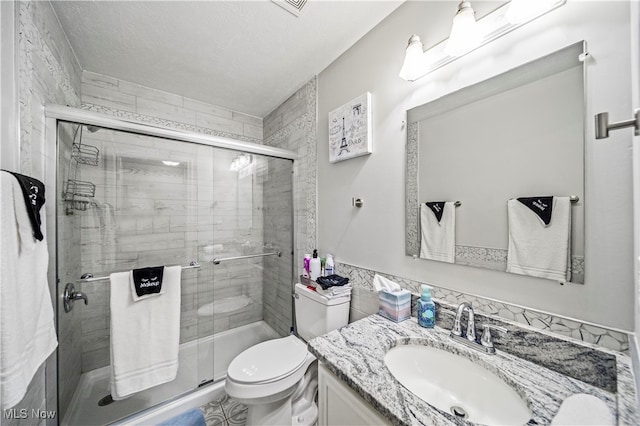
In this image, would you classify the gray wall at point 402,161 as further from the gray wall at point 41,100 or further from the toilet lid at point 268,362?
the gray wall at point 41,100

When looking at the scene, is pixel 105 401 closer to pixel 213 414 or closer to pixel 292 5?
pixel 213 414

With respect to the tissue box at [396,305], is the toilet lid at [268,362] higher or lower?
lower

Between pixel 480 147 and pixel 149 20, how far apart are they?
1.86 m

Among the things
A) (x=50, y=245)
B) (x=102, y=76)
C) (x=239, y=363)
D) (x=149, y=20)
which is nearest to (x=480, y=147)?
(x=239, y=363)

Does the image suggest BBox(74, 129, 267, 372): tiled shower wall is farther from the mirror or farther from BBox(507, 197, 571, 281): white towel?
BBox(507, 197, 571, 281): white towel

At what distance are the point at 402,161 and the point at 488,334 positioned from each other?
0.82m

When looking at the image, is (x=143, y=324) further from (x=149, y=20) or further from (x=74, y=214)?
(x=149, y=20)

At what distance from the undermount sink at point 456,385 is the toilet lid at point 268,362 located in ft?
2.06

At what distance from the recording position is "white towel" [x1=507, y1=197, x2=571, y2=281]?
72 cm

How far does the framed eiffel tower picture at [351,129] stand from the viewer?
52.4 inches

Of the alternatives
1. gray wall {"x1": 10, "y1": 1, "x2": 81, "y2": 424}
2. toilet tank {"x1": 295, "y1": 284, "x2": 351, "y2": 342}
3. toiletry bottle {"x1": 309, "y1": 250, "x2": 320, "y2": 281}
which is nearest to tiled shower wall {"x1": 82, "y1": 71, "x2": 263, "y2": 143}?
gray wall {"x1": 10, "y1": 1, "x2": 81, "y2": 424}

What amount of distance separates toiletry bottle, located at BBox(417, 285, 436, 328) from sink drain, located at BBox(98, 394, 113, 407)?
1.89 meters

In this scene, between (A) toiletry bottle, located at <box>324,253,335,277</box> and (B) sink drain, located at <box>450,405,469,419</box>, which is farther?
(A) toiletry bottle, located at <box>324,253,335,277</box>

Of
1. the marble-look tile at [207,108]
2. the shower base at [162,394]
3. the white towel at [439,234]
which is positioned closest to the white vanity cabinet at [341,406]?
the white towel at [439,234]
